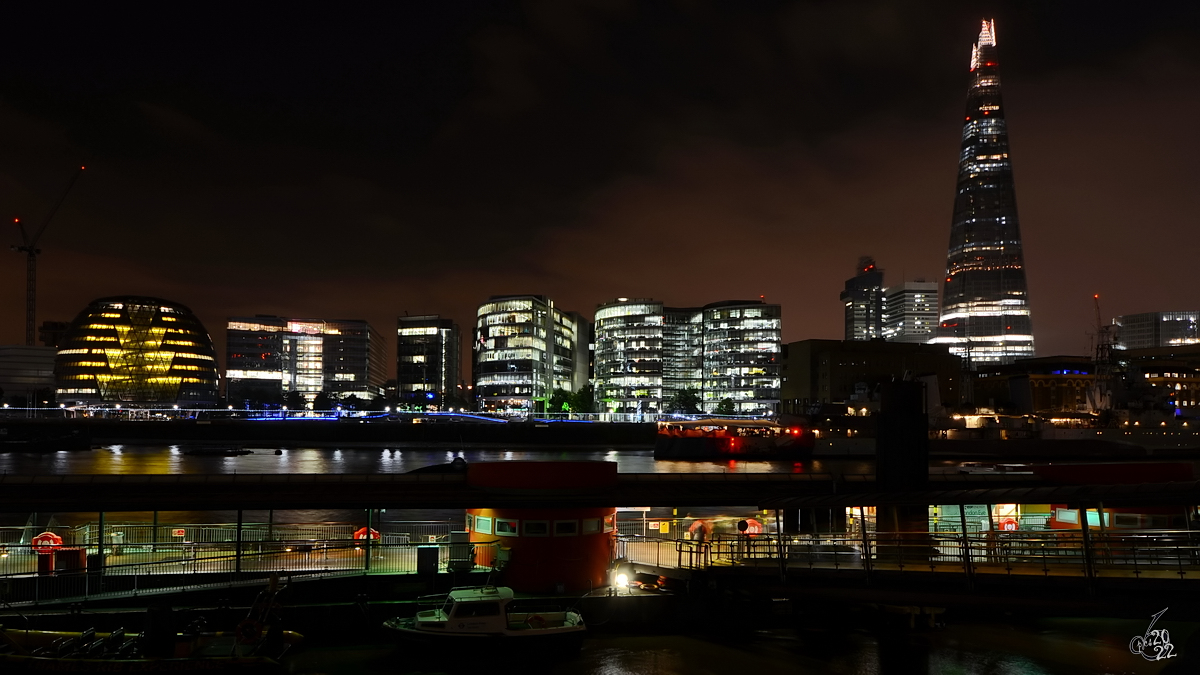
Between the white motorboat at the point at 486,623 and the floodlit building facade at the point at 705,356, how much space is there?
16155cm

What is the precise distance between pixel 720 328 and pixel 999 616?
169885 millimetres

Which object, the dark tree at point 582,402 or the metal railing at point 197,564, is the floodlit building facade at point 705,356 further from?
the metal railing at point 197,564

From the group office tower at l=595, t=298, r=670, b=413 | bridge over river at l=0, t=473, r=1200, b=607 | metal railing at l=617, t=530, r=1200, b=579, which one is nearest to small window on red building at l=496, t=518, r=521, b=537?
bridge over river at l=0, t=473, r=1200, b=607

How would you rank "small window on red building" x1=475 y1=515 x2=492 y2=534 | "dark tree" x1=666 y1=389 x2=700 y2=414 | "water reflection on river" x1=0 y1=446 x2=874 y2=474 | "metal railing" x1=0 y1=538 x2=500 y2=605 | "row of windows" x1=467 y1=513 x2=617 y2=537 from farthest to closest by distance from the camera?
"dark tree" x1=666 y1=389 x2=700 y2=414 < "water reflection on river" x1=0 y1=446 x2=874 y2=474 < "small window on red building" x1=475 y1=515 x2=492 y2=534 < "row of windows" x1=467 y1=513 x2=617 y2=537 < "metal railing" x1=0 y1=538 x2=500 y2=605

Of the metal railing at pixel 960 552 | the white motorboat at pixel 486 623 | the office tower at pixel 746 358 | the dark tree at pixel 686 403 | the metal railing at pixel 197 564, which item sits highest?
the office tower at pixel 746 358

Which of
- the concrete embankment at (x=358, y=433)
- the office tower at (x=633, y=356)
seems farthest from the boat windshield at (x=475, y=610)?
the office tower at (x=633, y=356)

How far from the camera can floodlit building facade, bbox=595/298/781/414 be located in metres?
184

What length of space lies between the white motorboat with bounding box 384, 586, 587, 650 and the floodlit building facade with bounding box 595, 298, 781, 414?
16155 cm

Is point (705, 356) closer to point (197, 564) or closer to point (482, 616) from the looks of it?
point (197, 564)

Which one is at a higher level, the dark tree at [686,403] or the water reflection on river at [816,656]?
the dark tree at [686,403]

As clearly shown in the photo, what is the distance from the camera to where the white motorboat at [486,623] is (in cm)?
1698

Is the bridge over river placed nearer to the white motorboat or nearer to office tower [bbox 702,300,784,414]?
the white motorboat

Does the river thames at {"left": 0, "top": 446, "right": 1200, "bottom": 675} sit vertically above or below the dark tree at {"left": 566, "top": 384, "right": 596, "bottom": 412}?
below

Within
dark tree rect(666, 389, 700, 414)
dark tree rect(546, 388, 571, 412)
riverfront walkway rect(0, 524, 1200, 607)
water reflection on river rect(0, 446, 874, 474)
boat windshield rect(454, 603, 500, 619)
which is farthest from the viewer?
dark tree rect(666, 389, 700, 414)
